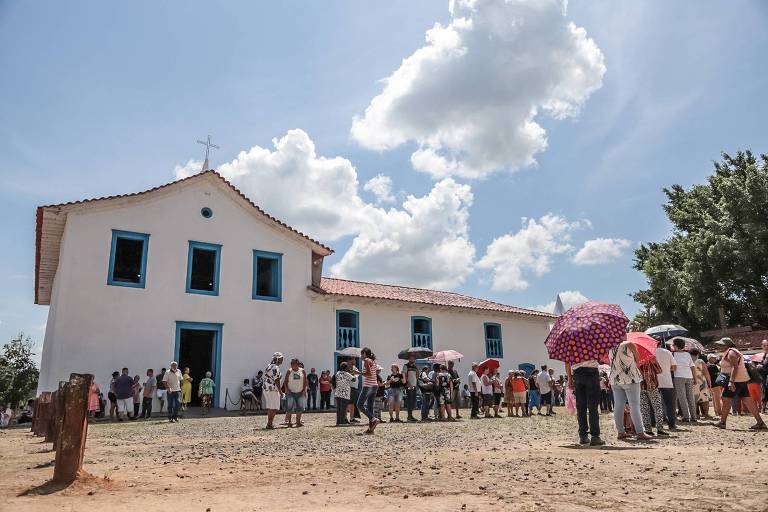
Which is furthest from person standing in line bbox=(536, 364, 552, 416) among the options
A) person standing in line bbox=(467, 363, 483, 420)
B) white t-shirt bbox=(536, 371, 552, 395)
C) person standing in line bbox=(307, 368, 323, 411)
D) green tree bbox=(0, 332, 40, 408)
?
green tree bbox=(0, 332, 40, 408)

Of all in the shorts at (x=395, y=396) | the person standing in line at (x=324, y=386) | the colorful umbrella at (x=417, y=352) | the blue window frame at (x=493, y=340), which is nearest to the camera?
the shorts at (x=395, y=396)

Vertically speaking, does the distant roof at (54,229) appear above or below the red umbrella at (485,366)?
above

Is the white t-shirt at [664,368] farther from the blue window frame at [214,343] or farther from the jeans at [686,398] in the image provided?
the blue window frame at [214,343]

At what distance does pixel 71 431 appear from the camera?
4727 millimetres

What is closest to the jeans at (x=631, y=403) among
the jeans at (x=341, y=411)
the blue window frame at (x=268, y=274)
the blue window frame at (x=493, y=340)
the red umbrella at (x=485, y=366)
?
the jeans at (x=341, y=411)

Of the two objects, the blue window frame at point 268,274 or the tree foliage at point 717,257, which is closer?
the blue window frame at point 268,274

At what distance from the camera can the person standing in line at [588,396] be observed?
23.4 ft

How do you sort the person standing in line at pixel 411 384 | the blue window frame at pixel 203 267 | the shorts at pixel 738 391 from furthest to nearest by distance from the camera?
the blue window frame at pixel 203 267
the person standing in line at pixel 411 384
the shorts at pixel 738 391

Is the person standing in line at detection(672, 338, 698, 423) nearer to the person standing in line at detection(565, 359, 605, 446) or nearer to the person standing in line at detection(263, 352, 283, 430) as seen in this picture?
the person standing in line at detection(565, 359, 605, 446)

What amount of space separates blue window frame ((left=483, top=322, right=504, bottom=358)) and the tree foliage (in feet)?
35.7

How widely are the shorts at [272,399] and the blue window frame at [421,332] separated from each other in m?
11.7

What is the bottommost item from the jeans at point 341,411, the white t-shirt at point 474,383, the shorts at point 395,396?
the jeans at point 341,411

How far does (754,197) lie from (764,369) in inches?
767

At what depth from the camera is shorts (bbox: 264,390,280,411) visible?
11305mm
